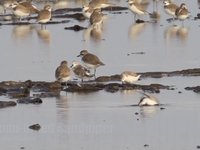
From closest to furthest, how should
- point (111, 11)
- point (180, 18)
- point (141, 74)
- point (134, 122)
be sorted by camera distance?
point (134, 122)
point (141, 74)
point (180, 18)
point (111, 11)

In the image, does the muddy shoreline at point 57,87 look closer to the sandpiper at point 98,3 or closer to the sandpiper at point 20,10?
the sandpiper at point 20,10

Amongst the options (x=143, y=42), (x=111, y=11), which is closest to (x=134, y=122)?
(x=143, y=42)

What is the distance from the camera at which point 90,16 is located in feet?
133

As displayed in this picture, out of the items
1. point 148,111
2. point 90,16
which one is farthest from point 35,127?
point 90,16

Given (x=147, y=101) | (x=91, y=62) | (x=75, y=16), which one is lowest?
(x=147, y=101)

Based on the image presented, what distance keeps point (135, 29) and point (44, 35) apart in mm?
3698

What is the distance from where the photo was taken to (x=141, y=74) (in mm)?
26297

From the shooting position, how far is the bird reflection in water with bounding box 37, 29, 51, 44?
3584 centimetres

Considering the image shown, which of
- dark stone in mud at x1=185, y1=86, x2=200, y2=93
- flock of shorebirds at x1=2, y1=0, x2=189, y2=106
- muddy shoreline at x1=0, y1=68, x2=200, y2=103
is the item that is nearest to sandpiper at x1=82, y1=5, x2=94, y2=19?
flock of shorebirds at x1=2, y1=0, x2=189, y2=106

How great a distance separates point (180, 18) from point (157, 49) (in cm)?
810

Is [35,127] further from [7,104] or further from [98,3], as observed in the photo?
[98,3]

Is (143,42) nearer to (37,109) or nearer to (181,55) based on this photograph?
(181,55)

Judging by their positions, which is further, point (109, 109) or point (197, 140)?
point (109, 109)

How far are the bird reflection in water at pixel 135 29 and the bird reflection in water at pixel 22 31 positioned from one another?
3.93m
